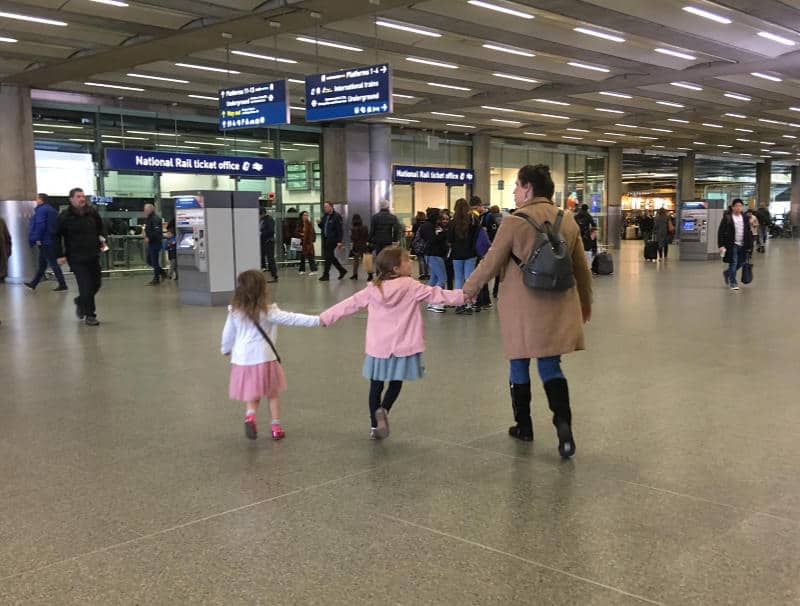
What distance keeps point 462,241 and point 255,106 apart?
591 cm

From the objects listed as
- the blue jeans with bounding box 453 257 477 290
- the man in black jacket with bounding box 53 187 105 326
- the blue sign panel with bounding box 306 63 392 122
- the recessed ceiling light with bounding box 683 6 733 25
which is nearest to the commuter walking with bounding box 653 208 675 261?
the recessed ceiling light with bounding box 683 6 733 25

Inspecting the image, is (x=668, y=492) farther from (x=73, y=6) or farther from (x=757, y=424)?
(x=73, y=6)

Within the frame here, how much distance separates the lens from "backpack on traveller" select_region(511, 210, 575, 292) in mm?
4207

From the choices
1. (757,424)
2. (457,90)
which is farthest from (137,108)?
(757,424)

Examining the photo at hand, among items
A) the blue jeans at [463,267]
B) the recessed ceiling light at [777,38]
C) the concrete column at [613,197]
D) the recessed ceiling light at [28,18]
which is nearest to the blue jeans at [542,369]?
the blue jeans at [463,267]

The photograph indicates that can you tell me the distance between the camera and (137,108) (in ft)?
70.9

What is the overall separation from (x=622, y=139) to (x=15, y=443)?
1292 inches

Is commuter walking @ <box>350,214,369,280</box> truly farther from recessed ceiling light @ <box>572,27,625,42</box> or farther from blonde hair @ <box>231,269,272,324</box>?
blonde hair @ <box>231,269,272,324</box>

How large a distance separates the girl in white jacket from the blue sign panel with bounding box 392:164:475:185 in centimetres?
2276

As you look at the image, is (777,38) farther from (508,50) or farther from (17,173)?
(17,173)

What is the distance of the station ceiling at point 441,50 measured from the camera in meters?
12.7

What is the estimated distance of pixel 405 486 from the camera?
4070 millimetres

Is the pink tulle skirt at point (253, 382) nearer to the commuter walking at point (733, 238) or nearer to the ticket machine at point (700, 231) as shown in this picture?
the commuter walking at point (733, 238)

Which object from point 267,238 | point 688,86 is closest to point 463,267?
point 267,238
